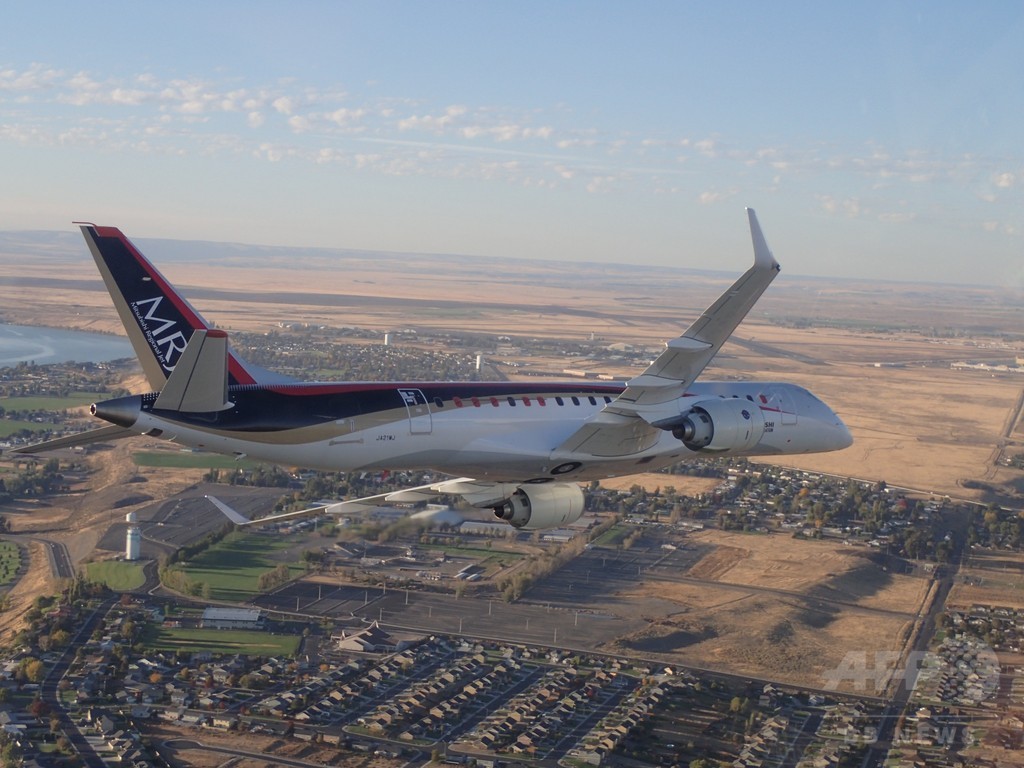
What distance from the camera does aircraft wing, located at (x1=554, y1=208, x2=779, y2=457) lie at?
82.2 ft

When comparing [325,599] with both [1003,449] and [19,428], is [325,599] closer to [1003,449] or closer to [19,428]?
[19,428]

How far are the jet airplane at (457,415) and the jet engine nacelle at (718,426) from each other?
0.04 metres

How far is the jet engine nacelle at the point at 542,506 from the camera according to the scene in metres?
31.8

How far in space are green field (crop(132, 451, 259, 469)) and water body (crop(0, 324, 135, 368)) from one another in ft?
99.1

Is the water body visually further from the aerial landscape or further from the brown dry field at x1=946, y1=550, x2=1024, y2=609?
the brown dry field at x1=946, y1=550, x2=1024, y2=609

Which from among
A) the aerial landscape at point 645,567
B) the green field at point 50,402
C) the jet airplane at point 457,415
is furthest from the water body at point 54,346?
the jet airplane at point 457,415

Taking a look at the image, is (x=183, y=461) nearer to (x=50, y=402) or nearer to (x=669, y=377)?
(x=50, y=402)

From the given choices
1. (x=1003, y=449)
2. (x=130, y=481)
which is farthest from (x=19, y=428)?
(x=1003, y=449)

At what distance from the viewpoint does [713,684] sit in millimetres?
37969

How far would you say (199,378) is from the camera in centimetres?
2477

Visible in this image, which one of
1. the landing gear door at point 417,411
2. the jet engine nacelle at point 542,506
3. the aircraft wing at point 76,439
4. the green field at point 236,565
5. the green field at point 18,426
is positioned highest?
the landing gear door at point 417,411

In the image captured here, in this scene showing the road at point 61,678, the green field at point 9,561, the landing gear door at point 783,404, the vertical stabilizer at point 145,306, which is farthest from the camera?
the green field at point 9,561

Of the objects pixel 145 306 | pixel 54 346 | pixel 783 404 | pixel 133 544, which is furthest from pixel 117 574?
pixel 54 346

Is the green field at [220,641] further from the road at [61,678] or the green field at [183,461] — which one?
the green field at [183,461]
